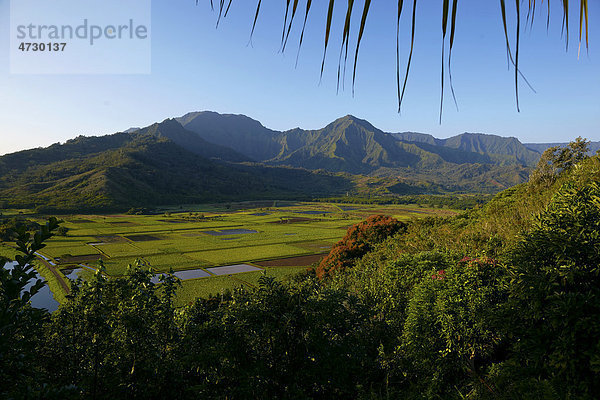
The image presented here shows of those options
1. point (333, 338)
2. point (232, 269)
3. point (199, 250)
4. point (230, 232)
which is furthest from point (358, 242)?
point (230, 232)

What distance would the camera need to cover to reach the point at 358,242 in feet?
108

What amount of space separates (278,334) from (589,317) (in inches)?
289

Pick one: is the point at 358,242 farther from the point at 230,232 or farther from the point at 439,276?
the point at 230,232

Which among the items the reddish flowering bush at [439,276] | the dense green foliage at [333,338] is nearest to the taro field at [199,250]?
the dense green foliage at [333,338]

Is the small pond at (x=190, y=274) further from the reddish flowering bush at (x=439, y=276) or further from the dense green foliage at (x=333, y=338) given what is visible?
the reddish flowering bush at (x=439, y=276)

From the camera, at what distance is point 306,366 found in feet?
28.4

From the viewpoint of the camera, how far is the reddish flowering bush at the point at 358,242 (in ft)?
102

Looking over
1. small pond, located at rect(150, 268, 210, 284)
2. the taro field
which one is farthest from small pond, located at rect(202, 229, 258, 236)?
small pond, located at rect(150, 268, 210, 284)

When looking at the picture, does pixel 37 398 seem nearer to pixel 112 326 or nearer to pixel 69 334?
pixel 112 326

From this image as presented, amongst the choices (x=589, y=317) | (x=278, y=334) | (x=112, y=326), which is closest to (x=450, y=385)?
(x=589, y=317)

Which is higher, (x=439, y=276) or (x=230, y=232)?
(x=439, y=276)

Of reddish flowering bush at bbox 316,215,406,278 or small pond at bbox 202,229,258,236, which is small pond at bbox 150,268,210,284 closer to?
reddish flowering bush at bbox 316,215,406,278

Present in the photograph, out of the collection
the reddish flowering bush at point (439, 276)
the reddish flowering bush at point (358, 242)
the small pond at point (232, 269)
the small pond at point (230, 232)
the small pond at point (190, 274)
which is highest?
the reddish flowering bush at point (439, 276)

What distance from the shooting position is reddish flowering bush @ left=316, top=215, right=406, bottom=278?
3120cm
